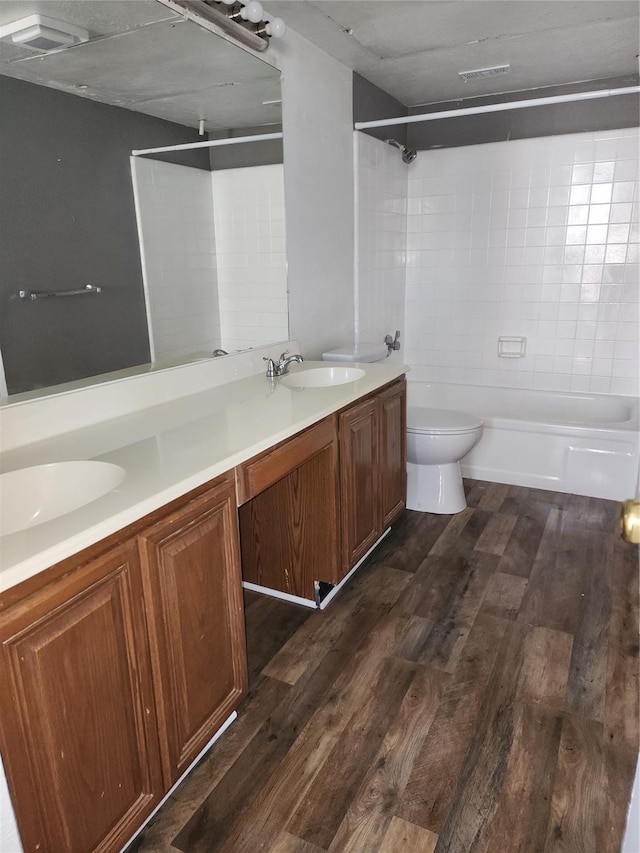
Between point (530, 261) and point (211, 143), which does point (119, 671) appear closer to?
point (211, 143)

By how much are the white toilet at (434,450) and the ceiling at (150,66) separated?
118 centimetres

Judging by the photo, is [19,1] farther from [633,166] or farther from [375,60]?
[633,166]

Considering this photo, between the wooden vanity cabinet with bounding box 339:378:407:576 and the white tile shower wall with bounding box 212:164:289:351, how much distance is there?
58 cm

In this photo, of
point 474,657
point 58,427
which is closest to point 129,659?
point 58,427

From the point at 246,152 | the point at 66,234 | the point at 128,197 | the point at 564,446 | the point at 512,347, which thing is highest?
the point at 246,152

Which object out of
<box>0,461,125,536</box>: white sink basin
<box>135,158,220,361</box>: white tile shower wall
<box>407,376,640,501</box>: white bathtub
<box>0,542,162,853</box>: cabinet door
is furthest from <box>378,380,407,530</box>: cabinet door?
<box>0,542,162,853</box>: cabinet door

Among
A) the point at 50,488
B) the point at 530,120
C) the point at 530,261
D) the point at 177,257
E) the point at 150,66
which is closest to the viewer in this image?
the point at 50,488

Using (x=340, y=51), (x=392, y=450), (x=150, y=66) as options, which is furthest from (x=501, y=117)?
(x=150, y=66)

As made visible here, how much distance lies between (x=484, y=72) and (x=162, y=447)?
276 cm

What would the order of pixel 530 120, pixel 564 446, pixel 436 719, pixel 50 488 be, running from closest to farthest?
pixel 50 488
pixel 436 719
pixel 564 446
pixel 530 120

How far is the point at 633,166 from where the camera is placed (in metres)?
3.31

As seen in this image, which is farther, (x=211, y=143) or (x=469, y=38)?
(x=469, y=38)

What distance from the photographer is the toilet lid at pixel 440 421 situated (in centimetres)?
282

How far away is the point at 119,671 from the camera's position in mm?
1142
